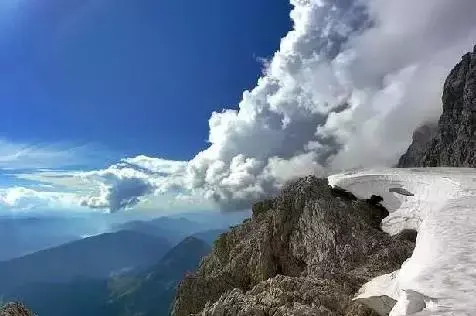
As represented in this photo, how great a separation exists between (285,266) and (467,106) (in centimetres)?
10427

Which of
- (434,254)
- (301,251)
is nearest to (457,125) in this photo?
(301,251)

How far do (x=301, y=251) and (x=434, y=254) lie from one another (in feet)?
46.8

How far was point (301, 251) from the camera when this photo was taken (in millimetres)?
30203

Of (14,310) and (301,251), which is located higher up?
(301,251)

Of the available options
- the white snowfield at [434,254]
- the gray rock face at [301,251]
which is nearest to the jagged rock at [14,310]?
the gray rock face at [301,251]

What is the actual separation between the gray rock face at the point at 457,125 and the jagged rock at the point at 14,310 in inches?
4098

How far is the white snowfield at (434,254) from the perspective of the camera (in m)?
12.0

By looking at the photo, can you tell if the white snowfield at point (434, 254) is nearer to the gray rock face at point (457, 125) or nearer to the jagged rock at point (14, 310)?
the jagged rock at point (14, 310)

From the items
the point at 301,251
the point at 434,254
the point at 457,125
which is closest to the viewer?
the point at 434,254

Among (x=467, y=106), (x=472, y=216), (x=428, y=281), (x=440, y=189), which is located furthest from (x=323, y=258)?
(x=467, y=106)

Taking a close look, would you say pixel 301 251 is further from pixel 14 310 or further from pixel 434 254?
pixel 14 310

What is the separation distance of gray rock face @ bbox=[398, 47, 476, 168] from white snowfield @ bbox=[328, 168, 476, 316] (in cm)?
7984

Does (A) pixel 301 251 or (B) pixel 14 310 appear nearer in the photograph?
(B) pixel 14 310

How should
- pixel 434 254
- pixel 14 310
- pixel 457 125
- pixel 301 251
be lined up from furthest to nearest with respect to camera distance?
1. pixel 457 125
2. pixel 301 251
3. pixel 14 310
4. pixel 434 254
